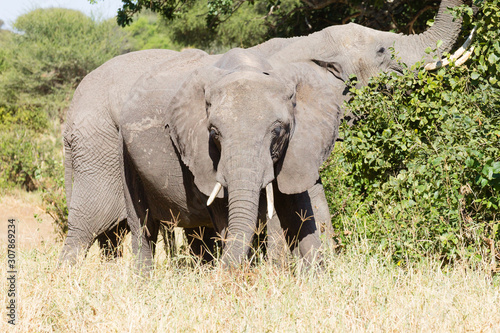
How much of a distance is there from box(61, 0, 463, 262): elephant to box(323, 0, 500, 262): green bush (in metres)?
0.36

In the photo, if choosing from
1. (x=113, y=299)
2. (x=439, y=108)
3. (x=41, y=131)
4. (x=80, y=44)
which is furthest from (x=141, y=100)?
(x=80, y=44)

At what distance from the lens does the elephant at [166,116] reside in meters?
4.30

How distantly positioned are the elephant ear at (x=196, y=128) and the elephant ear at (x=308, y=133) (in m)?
0.39

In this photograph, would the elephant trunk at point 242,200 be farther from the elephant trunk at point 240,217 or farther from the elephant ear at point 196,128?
the elephant ear at point 196,128

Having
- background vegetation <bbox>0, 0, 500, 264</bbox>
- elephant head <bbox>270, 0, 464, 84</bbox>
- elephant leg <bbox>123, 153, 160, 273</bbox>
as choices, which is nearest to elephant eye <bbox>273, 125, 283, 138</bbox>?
background vegetation <bbox>0, 0, 500, 264</bbox>

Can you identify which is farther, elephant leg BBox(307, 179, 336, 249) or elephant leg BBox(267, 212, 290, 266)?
elephant leg BBox(307, 179, 336, 249)

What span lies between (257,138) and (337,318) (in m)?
0.97

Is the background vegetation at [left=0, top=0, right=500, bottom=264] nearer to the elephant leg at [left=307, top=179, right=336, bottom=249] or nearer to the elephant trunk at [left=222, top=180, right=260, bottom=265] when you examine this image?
the elephant leg at [left=307, top=179, right=336, bottom=249]

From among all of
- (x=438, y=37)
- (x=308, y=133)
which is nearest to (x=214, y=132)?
(x=308, y=133)

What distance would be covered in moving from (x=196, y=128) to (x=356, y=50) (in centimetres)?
211

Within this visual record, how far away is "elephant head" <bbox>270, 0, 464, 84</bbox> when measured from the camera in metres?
5.73

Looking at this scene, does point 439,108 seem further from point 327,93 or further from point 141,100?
point 141,100

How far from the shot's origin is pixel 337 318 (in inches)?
132

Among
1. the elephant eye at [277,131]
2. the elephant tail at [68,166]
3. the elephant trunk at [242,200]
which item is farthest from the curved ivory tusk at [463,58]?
the elephant tail at [68,166]
